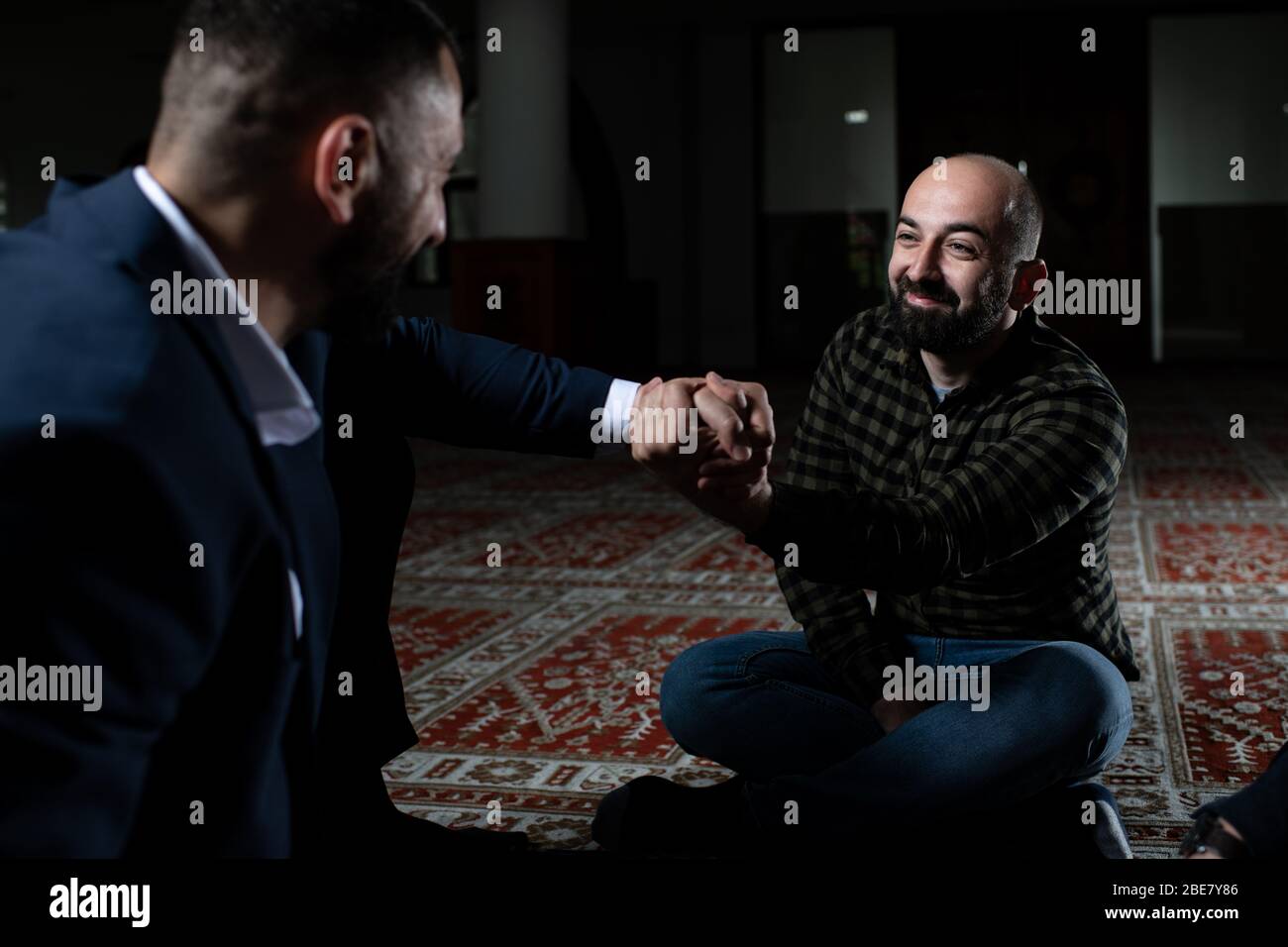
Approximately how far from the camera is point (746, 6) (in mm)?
13523

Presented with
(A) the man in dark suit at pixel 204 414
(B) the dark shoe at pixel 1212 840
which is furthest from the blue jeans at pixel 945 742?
(A) the man in dark suit at pixel 204 414

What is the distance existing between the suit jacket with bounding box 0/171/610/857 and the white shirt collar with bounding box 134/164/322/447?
19 millimetres

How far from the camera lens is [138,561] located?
42.3 inches

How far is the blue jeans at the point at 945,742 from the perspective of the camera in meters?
2.10

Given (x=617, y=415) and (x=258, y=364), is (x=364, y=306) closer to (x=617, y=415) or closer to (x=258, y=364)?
(x=258, y=364)

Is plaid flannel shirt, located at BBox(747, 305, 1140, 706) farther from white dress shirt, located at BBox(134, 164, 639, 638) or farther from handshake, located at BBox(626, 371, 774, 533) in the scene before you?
white dress shirt, located at BBox(134, 164, 639, 638)

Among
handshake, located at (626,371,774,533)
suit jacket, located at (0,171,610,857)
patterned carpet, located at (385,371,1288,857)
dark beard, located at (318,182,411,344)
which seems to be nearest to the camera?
suit jacket, located at (0,171,610,857)

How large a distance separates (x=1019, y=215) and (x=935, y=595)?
0.58 m

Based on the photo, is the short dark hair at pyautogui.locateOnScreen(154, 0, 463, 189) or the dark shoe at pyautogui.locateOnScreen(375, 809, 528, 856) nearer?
the short dark hair at pyautogui.locateOnScreen(154, 0, 463, 189)

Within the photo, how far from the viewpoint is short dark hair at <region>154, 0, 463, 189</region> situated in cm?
123

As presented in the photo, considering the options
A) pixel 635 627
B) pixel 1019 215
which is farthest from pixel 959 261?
pixel 635 627

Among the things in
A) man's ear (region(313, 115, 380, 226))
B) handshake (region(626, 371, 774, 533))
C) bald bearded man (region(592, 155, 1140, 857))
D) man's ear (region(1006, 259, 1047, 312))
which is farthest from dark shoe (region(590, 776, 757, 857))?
man's ear (region(313, 115, 380, 226))
